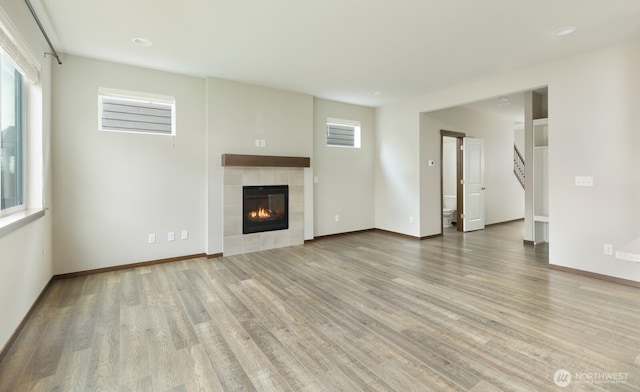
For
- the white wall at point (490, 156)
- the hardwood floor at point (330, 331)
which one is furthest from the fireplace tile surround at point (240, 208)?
the white wall at point (490, 156)

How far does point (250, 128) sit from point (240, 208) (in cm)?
133

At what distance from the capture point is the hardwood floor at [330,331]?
1.83m

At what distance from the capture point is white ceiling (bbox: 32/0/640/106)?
268 cm

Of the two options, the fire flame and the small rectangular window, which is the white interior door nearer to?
the fire flame

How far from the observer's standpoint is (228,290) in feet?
10.8

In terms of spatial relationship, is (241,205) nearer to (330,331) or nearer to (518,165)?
(330,331)

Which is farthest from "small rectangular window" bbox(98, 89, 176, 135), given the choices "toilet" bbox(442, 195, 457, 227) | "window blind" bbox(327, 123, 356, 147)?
"toilet" bbox(442, 195, 457, 227)

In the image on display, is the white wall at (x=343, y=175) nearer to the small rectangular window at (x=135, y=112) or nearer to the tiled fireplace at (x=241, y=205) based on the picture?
the tiled fireplace at (x=241, y=205)

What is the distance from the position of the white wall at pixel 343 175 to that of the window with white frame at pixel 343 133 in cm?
10

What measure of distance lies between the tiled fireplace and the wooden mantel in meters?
0.02

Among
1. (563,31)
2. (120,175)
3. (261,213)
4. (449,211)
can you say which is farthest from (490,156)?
(120,175)

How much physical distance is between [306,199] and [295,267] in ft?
5.71

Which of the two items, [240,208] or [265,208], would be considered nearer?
[240,208]

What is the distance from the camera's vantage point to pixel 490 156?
24.1ft
